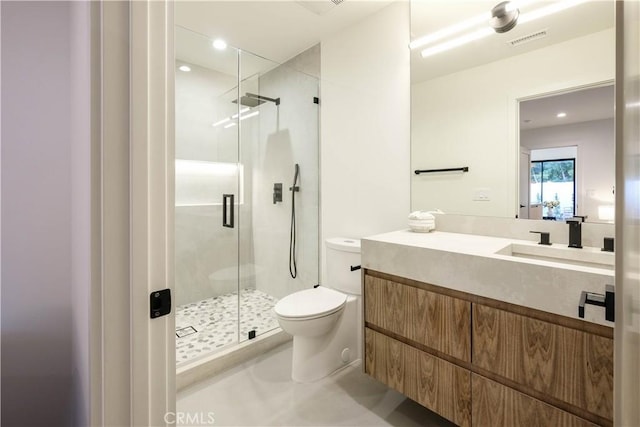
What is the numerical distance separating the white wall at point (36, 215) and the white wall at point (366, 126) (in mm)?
1687

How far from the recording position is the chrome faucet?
1.38m

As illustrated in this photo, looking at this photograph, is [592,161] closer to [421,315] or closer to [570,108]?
[570,108]

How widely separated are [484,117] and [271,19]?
5.32ft

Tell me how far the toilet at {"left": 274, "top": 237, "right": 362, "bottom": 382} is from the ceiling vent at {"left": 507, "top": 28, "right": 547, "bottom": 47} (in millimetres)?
1444

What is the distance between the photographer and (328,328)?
Answer: 6.10 feet

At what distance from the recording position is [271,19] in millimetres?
2166

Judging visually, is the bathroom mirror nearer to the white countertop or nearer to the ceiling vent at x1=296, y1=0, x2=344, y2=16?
the white countertop

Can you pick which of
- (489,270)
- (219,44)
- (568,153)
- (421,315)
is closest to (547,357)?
(489,270)

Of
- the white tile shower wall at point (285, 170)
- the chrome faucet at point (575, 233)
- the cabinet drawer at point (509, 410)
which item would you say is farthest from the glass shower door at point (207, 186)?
the chrome faucet at point (575, 233)

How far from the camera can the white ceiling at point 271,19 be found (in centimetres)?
201

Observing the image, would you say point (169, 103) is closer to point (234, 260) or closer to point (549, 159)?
point (549, 159)

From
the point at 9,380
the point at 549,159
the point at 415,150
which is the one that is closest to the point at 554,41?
the point at 549,159

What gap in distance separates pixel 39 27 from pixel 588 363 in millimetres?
2019

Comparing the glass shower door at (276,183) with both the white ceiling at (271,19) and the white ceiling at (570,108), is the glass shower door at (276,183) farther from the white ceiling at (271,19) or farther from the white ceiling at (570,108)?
the white ceiling at (570,108)
